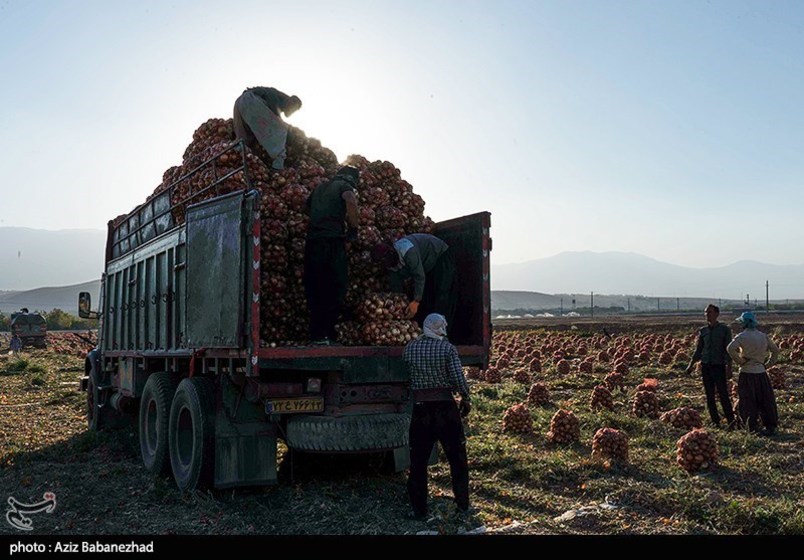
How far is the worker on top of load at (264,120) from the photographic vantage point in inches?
375

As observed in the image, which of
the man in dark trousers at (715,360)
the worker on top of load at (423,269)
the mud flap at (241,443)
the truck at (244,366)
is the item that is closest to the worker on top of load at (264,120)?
the truck at (244,366)

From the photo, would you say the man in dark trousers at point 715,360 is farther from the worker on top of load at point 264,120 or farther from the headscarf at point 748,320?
the worker on top of load at point 264,120

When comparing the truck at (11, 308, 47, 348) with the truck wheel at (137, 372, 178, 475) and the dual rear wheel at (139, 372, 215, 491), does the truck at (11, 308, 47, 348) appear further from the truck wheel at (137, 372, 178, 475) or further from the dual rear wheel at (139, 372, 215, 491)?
the dual rear wheel at (139, 372, 215, 491)

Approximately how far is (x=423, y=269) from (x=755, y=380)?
251 inches

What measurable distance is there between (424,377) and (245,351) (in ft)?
5.73

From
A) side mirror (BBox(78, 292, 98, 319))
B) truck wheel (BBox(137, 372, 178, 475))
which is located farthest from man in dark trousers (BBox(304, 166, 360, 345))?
side mirror (BBox(78, 292, 98, 319))

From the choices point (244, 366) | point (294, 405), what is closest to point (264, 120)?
point (244, 366)

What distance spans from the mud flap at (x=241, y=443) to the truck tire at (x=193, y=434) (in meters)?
0.10

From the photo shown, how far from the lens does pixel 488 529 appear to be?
22.5ft

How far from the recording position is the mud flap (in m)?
7.80

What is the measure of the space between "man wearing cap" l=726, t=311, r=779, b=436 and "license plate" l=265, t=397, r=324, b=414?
7.45 metres
